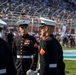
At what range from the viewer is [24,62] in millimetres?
6941

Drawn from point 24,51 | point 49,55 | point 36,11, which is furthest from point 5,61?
point 36,11

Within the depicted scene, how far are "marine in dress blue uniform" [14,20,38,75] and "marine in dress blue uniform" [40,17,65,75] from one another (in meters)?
1.30

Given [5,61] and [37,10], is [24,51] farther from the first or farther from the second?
[37,10]

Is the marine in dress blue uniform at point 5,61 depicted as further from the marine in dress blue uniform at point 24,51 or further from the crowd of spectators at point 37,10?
the crowd of spectators at point 37,10

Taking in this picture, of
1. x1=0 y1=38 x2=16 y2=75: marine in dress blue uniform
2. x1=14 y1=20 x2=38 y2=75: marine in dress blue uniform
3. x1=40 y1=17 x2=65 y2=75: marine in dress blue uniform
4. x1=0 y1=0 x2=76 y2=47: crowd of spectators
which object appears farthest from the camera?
x1=0 y1=0 x2=76 y2=47: crowd of spectators

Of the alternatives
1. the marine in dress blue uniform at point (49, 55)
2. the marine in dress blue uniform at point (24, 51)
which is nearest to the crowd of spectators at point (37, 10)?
the marine in dress blue uniform at point (24, 51)

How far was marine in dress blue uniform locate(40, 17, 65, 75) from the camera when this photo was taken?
538 cm

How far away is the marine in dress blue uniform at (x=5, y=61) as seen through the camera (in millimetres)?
3880

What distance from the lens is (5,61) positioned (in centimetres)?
389

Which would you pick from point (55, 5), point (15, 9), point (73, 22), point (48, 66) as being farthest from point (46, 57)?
point (55, 5)

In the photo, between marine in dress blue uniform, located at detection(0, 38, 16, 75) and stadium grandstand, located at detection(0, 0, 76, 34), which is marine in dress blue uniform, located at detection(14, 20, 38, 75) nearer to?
marine in dress blue uniform, located at detection(0, 38, 16, 75)

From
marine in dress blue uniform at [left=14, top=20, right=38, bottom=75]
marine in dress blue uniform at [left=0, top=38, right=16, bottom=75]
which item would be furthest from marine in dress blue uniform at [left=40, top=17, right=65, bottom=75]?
marine in dress blue uniform at [left=0, top=38, right=16, bottom=75]

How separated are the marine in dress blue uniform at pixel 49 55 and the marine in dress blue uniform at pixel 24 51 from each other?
1296mm

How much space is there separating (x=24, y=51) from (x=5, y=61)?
3.08 metres
